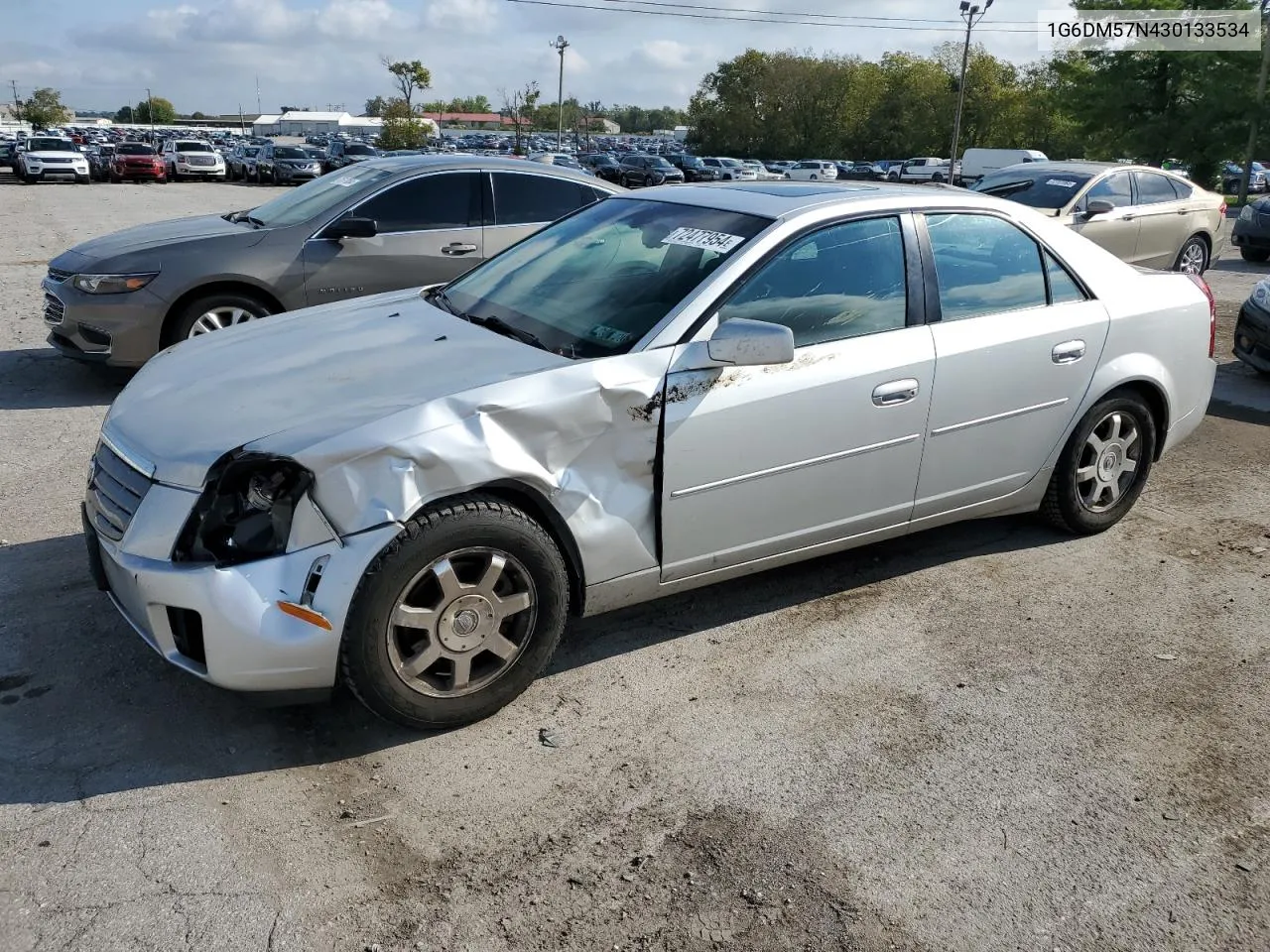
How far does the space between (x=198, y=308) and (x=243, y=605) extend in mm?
4758

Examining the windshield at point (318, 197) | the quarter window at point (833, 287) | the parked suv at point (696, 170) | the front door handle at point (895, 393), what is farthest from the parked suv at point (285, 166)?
the front door handle at point (895, 393)

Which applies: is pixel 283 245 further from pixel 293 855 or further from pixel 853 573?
pixel 293 855

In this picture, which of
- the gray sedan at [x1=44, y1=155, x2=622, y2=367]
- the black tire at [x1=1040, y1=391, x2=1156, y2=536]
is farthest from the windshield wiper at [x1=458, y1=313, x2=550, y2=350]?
the gray sedan at [x1=44, y1=155, x2=622, y2=367]

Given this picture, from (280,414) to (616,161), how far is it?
45140mm

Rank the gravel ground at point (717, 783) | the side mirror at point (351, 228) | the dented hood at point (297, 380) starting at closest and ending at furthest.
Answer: the gravel ground at point (717, 783) < the dented hood at point (297, 380) < the side mirror at point (351, 228)

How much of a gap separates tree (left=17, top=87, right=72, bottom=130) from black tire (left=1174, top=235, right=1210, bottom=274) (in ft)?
371

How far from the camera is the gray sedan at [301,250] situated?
700cm

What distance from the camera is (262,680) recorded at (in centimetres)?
308

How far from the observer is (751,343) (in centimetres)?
354

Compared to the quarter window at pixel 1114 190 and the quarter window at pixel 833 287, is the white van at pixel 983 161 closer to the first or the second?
Result: the quarter window at pixel 1114 190

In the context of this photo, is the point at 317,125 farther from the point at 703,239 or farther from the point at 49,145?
the point at 703,239

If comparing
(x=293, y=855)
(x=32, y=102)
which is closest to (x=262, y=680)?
(x=293, y=855)

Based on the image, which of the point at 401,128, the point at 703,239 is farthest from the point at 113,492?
the point at 401,128

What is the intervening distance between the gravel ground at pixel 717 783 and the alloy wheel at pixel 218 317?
264 cm
